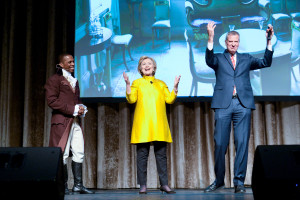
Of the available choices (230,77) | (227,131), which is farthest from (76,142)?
(230,77)

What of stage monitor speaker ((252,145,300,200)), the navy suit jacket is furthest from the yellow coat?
stage monitor speaker ((252,145,300,200))

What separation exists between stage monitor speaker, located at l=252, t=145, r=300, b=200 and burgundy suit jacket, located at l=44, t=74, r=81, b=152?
5.43ft

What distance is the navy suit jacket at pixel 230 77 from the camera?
301cm

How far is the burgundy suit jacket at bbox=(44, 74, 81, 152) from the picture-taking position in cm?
316

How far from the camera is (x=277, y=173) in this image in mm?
1904

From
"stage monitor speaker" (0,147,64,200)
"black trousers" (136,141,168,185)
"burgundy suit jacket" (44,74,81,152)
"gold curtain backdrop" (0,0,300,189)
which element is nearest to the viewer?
"stage monitor speaker" (0,147,64,200)

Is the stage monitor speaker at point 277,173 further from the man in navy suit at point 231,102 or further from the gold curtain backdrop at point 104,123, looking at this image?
the gold curtain backdrop at point 104,123

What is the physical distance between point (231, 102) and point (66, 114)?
133 cm

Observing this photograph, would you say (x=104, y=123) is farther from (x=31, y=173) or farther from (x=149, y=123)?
(x=31, y=173)

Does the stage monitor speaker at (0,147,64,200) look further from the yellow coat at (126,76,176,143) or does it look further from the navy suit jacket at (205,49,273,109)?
the navy suit jacket at (205,49,273,109)

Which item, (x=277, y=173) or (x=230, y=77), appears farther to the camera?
(x=230, y=77)

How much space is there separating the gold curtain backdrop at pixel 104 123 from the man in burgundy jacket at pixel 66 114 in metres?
0.97

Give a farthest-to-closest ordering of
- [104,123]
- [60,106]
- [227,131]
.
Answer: [104,123], [60,106], [227,131]

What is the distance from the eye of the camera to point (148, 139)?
3.01 m
